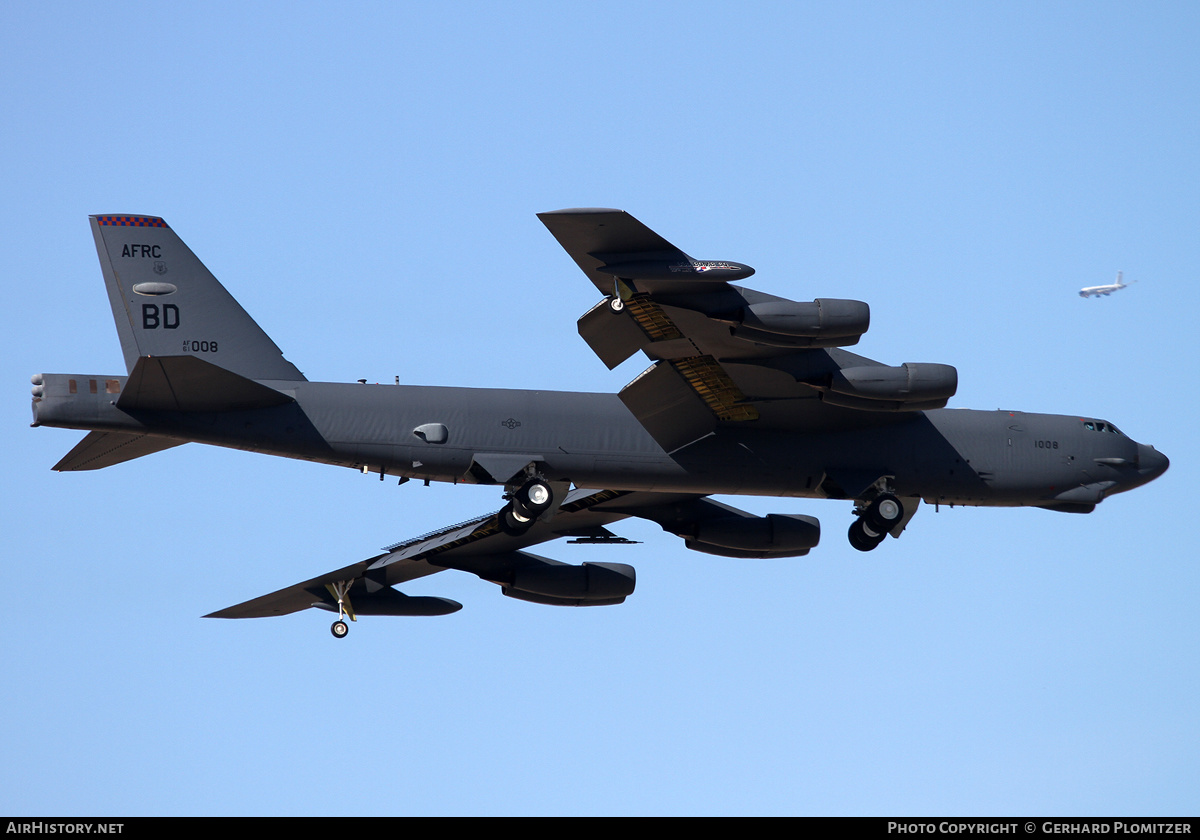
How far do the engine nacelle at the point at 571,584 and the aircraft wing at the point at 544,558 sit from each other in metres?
0.02

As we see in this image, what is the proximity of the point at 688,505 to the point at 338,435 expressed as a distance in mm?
6914

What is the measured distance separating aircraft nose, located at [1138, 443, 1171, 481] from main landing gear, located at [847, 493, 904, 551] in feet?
14.2

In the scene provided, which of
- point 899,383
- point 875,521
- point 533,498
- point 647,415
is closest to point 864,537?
point 875,521

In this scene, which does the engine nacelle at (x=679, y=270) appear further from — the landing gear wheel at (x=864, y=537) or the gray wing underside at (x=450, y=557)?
the gray wing underside at (x=450, y=557)

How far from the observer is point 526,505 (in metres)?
22.5

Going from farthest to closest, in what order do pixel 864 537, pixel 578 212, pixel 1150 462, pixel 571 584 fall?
pixel 571 584 < pixel 1150 462 < pixel 864 537 < pixel 578 212

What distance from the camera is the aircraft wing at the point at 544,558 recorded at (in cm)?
2592

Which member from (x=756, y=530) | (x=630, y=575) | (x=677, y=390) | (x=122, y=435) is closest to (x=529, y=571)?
(x=630, y=575)

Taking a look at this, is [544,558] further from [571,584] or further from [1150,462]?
[1150,462]

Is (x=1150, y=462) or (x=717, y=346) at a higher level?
(x=717, y=346)

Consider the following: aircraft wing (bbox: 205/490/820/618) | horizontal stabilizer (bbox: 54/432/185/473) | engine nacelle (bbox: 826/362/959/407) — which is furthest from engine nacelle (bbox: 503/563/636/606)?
horizontal stabilizer (bbox: 54/432/185/473)

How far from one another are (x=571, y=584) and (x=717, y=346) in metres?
7.59

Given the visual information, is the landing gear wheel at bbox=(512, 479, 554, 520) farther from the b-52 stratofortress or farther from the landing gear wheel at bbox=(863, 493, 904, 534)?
the landing gear wheel at bbox=(863, 493, 904, 534)
